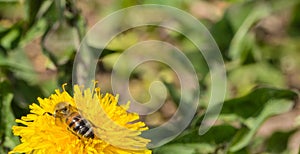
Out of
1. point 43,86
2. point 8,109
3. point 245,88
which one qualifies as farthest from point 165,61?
point 8,109

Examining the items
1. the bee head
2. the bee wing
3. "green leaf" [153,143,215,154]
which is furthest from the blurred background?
the bee head

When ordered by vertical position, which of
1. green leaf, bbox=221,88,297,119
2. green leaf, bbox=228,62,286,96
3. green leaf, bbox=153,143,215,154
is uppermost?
green leaf, bbox=228,62,286,96

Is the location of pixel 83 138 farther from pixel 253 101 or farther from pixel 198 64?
pixel 198 64

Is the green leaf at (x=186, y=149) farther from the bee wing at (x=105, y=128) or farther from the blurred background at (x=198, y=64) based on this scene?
the bee wing at (x=105, y=128)

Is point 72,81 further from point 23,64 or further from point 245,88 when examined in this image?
point 245,88

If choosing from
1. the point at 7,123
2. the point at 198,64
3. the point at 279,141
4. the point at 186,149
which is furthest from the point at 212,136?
the point at 7,123

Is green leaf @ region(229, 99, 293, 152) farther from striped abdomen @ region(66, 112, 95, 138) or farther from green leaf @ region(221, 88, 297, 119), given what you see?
striped abdomen @ region(66, 112, 95, 138)

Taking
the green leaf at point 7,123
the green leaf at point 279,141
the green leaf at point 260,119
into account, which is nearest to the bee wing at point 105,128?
the green leaf at point 7,123
